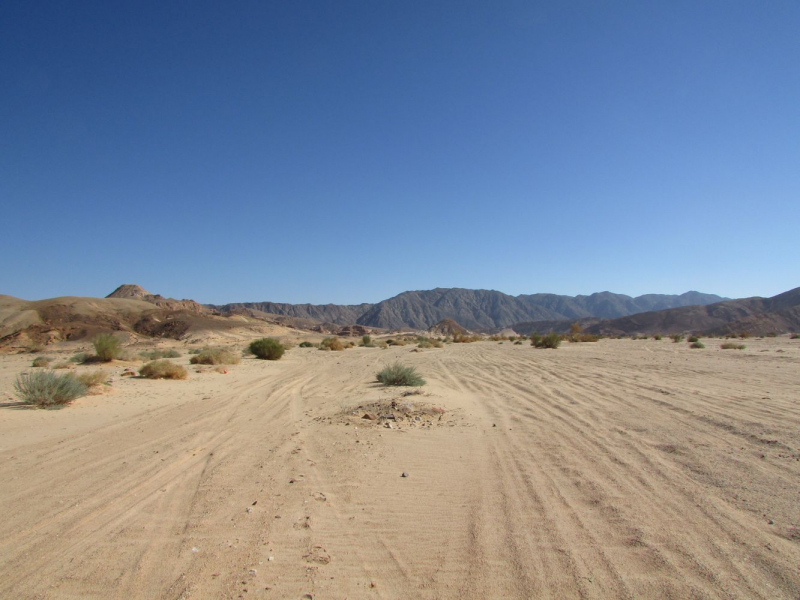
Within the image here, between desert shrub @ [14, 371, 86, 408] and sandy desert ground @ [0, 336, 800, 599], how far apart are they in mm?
321

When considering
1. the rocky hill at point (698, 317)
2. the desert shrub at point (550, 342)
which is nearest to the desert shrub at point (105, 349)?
the desert shrub at point (550, 342)

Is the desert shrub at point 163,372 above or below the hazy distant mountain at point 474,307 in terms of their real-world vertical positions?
below

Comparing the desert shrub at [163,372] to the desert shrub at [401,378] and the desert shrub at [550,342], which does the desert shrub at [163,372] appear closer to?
the desert shrub at [401,378]

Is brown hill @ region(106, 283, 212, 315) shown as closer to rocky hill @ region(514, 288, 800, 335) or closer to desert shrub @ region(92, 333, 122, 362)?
desert shrub @ region(92, 333, 122, 362)

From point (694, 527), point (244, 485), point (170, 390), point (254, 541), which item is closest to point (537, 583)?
point (694, 527)

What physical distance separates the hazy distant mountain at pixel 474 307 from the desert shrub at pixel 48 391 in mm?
135377

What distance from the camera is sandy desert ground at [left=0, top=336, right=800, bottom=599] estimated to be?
292 centimetres

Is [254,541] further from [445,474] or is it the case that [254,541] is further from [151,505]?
[445,474]

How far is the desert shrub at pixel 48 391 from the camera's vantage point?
862 centimetres

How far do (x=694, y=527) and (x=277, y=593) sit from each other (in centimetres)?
323

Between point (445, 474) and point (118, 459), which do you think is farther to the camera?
point (118, 459)

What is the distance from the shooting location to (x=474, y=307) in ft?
538

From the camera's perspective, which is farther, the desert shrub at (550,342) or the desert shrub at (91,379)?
the desert shrub at (550,342)

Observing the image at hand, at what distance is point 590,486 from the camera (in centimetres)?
444
